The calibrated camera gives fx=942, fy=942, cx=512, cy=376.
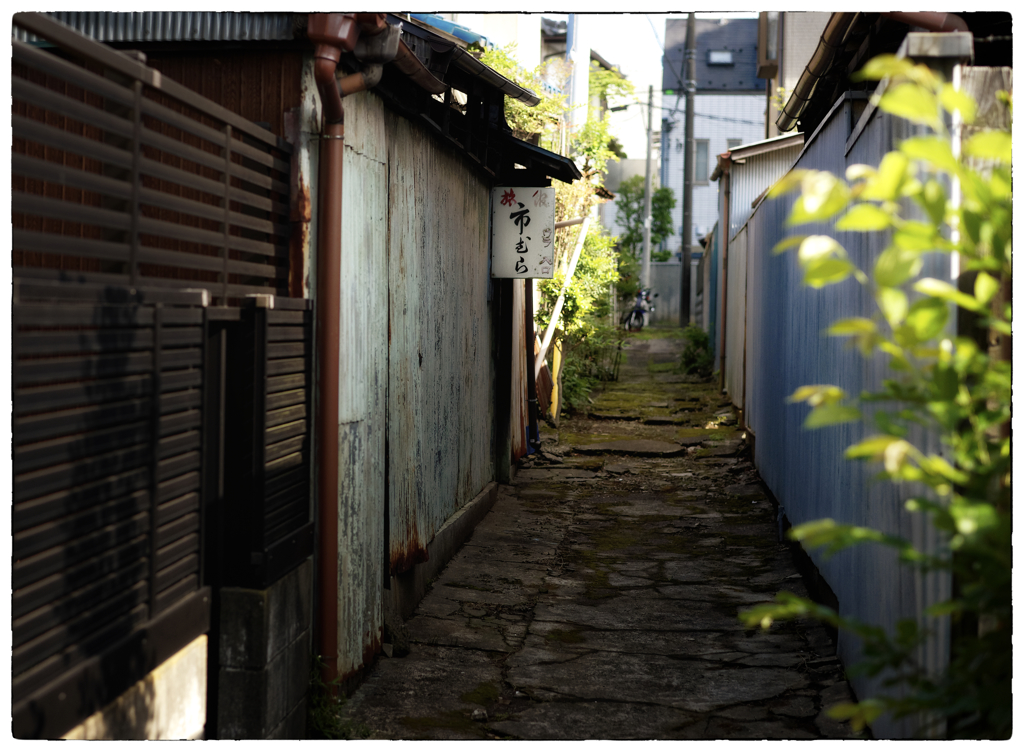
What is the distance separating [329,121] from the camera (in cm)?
486

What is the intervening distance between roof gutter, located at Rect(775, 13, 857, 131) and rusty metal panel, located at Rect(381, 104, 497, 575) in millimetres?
2883

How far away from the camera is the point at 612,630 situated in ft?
21.8

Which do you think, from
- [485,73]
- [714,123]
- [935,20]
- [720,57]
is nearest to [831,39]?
[935,20]

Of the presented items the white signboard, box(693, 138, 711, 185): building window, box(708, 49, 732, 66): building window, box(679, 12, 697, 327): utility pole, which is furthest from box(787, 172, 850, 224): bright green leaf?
box(708, 49, 732, 66): building window

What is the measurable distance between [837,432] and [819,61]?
2.64m

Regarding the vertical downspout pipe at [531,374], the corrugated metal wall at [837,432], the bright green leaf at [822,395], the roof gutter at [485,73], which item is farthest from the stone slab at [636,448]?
the bright green leaf at [822,395]

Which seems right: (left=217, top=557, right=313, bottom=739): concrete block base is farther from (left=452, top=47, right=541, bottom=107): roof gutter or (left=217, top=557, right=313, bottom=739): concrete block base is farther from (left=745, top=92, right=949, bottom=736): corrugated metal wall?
(left=452, top=47, right=541, bottom=107): roof gutter

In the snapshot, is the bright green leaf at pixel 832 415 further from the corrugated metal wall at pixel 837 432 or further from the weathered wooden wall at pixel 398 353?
the weathered wooden wall at pixel 398 353

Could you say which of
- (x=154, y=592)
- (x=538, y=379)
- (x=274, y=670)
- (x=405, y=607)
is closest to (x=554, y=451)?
(x=538, y=379)

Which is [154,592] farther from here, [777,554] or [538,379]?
[538,379]

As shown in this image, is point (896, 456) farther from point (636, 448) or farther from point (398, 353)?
point (636, 448)

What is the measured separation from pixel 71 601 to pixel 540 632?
160 inches

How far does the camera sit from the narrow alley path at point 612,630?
5.14 metres

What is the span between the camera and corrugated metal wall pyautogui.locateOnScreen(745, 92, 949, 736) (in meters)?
4.04
